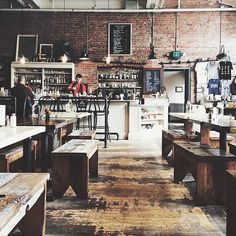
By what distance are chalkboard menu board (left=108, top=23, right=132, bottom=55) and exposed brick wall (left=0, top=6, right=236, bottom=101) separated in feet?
0.50

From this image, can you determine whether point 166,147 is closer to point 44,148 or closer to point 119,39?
point 44,148

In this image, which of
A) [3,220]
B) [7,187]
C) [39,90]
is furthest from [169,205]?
[39,90]

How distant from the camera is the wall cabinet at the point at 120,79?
11664 millimetres

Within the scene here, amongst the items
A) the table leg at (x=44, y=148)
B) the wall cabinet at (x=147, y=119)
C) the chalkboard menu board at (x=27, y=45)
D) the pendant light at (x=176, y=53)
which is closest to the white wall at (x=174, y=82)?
the pendant light at (x=176, y=53)

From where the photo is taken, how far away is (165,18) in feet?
38.9

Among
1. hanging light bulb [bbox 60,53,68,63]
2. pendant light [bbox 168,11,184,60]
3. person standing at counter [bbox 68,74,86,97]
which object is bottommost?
person standing at counter [bbox 68,74,86,97]

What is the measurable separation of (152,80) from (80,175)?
27.5ft

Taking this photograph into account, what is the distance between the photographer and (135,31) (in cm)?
1186

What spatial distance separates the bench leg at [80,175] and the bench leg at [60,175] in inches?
2.1

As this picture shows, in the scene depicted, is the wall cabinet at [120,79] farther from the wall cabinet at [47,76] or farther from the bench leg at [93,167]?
the bench leg at [93,167]

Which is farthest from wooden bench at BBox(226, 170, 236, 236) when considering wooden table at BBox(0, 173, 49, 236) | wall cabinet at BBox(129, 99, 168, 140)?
wall cabinet at BBox(129, 99, 168, 140)

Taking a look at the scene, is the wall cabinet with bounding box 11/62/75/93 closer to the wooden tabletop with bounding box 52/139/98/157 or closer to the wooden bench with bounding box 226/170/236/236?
the wooden tabletop with bounding box 52/139/98/157

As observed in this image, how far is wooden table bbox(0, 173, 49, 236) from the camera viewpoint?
5.16 feet

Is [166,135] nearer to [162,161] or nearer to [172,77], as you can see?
[162,161]
